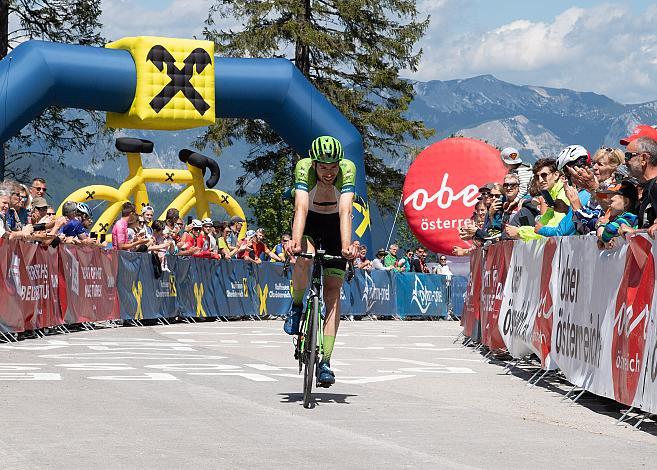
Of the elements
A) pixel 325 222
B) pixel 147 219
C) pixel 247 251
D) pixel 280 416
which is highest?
pixel 147 219

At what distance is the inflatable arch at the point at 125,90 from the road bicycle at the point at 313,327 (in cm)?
1275

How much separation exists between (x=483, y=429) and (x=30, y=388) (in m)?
3.79

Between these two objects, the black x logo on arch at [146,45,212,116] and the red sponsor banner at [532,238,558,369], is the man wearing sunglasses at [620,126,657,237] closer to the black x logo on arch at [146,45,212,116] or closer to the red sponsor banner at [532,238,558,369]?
the red sponsor banner at [532,238,558,369]

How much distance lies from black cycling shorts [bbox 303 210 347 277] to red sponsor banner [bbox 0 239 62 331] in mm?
7106

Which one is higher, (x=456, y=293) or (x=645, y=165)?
(x=645, y=165)

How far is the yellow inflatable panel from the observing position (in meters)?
26.2

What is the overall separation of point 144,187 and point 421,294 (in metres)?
7.63

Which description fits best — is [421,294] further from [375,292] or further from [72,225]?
[72,225]

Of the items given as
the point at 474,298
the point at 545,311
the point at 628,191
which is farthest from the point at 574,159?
the point at 474,298

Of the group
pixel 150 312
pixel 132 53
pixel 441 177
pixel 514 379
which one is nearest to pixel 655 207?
pixel 514 379

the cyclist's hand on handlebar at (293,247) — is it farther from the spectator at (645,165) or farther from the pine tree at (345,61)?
the pine tree at (345,61)

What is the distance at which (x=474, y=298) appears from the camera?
17.8m

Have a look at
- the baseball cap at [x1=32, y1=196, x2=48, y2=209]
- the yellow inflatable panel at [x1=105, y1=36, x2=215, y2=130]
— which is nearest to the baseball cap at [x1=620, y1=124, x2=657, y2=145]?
the baseball cap at [x1=32, y1=196, x2=48, y2=209]

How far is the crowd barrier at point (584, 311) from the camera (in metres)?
8.80
